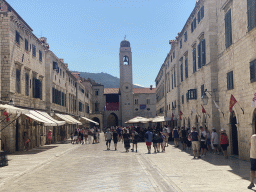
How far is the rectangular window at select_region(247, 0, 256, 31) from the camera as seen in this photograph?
13164 mm

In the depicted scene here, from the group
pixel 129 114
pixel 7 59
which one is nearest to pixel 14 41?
pixel 7 59

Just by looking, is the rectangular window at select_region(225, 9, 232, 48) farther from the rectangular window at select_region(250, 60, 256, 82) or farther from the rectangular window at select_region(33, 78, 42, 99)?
the rectangular window at select_region(33, 78, 42, 99)

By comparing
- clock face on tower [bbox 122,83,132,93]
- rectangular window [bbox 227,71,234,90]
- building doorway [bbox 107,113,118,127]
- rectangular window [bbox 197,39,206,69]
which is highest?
clock face on tower [bbox 122,83,132,93]

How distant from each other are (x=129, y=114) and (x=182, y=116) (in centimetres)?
4532

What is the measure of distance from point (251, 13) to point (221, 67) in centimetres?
556

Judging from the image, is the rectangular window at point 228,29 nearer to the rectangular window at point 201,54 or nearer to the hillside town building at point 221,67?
the hillside town building at point 221,67

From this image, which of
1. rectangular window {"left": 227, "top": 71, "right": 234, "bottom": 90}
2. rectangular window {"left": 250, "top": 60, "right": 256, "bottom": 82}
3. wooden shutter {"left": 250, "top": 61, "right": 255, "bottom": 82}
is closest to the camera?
rectangular window {"left": 250, "top": 60, "right": 256, "bottom": 82}

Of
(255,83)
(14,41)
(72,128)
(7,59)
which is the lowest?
(72,128)

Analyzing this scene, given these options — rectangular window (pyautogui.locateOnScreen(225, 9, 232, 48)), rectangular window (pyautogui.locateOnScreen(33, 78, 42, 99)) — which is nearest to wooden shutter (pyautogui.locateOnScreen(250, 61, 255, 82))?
rectangular window (pyautogui.locateOnScreen(225, 9, 232, 48))

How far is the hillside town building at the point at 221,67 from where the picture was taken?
1438cm

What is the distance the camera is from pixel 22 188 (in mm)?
8930

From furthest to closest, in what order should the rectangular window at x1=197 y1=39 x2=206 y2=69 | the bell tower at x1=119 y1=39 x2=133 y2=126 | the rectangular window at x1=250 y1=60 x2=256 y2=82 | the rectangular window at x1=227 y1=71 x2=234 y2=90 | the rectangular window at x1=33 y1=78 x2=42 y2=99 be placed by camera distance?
the bell tower at x1=119 y1=39 x2=133 y2=126 < the rectangular window at x1=33 y1=78 x2=42 y2=99 < the rectangular window at x1=197 y1=39 x2=206 y2=69 < the rectangular window at x1=227 y1=71 x2=234 y2=90 < the rectangular window at x1=250 y1=60 x2=256 y2=82

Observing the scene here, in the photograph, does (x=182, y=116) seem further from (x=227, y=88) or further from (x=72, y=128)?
(x=72, y=128)

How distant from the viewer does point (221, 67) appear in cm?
1877
